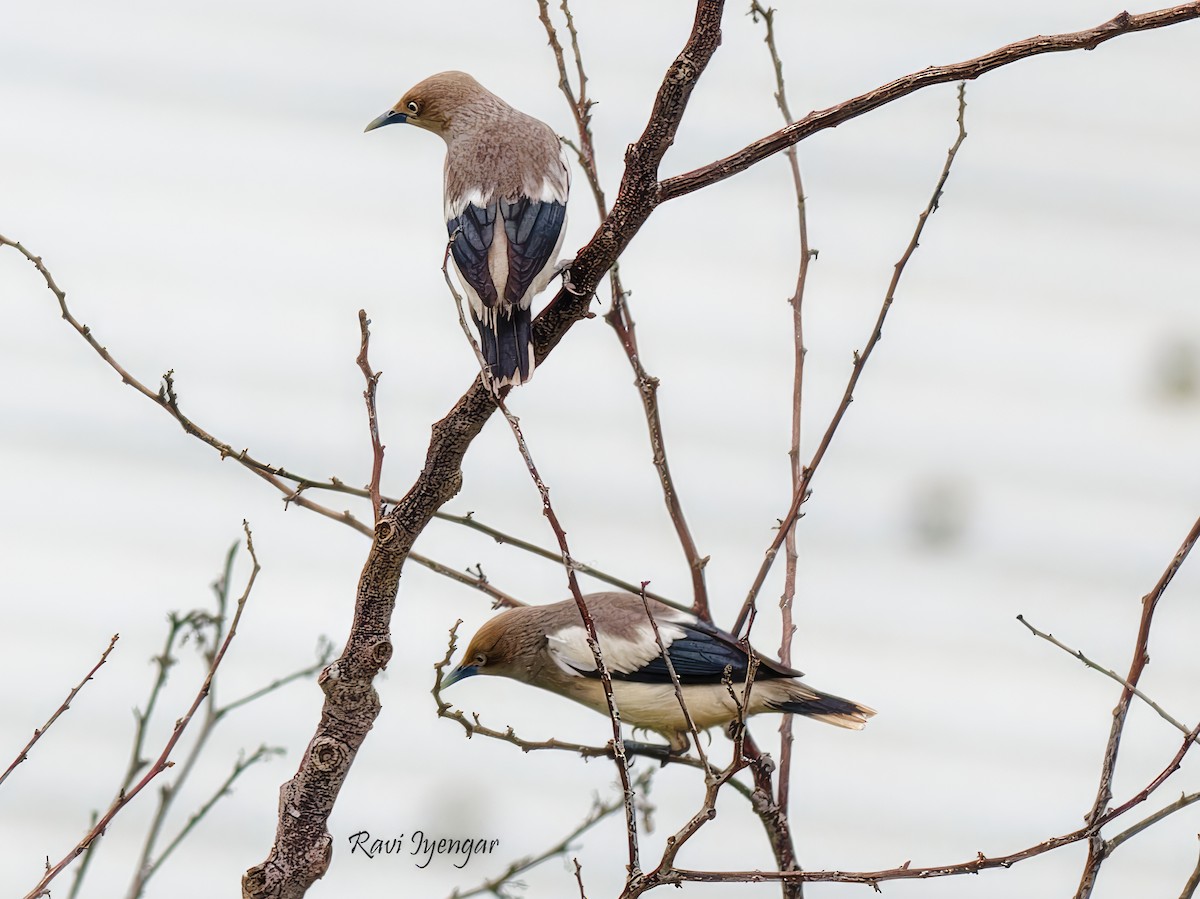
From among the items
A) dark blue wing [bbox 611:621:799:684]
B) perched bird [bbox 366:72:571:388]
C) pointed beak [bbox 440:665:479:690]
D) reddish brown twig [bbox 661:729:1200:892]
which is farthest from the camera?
pointed beak [bbox 440:665:479:690]

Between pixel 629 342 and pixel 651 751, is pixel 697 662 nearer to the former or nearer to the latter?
pixel 651 751

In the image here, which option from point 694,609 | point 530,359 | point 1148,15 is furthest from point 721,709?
point 1148,15

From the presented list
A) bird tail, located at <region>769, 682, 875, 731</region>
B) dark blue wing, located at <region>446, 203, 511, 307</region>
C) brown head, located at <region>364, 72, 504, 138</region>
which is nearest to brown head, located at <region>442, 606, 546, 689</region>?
bird tail, located at <region>769, 682, 875, 731</region>

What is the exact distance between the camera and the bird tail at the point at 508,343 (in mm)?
1600

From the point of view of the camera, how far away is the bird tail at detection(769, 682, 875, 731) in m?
2.26

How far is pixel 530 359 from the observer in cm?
167

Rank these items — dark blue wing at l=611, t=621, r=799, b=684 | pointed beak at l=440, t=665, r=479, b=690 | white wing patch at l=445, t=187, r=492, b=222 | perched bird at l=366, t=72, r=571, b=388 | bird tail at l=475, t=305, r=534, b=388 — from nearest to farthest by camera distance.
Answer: bird tail at l=475, t=305, r=534, b=388, perched bird at l=366, t=72, r=571, b=388, white wing patch at l=445, t=187, r=492, b=222, dark blue wing at l=611, t=621, r=799, b=684, pointed beak at l=440, t=665, r=479, b=690

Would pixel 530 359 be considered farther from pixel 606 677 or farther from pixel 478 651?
pixel 478 651

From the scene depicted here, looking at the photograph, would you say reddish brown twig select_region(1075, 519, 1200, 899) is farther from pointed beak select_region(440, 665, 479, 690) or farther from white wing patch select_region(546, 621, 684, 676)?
pointed beak select_region(440, 665, 479, 690)

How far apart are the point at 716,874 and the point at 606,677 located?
22 centimetres

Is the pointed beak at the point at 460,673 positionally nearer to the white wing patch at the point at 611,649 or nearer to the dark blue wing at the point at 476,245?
the white wing patch at the point at 611,649

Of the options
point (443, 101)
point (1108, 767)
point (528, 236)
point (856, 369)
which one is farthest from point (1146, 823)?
point (443, 101)

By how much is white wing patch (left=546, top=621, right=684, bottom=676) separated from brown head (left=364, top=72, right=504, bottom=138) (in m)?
1.11

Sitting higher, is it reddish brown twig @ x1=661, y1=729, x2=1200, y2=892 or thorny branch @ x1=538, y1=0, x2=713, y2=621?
thorny branch @ x1=538, y1=0, x2=713, y2=621
